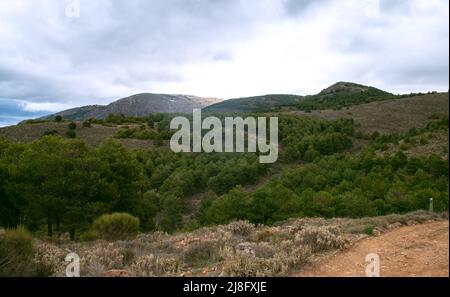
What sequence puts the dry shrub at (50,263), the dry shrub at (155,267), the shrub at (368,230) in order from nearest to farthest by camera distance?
the dry shrub at (155,267)
the dry shrub at (50,263)
the shrub at (368,230)

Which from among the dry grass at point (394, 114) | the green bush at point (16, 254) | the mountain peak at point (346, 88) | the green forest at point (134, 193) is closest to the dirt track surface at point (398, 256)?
the green bush at point (16, 254)

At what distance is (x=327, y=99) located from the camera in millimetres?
→ 106812

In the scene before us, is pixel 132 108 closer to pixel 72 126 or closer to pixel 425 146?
pixel 72 126

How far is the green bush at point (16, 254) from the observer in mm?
7768

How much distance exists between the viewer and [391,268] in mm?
7141

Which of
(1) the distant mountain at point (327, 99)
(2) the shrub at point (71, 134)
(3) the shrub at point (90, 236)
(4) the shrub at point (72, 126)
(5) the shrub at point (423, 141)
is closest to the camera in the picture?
(3) the shrub at point (90, 236)

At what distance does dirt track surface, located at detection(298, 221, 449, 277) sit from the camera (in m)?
6.98

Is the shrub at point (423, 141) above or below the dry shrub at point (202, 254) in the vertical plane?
above

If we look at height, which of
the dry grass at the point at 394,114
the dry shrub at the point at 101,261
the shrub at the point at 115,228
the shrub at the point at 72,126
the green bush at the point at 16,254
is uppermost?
the dry grass at the point at 394,114

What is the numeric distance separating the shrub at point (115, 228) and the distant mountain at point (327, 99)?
246ft

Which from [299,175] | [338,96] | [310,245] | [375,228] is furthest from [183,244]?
[338,96]

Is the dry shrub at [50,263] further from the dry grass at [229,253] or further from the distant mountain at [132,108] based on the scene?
the distant mountain at [132,108]

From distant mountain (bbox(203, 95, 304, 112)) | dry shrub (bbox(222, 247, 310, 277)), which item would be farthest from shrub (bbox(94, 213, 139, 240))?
distant mountain (bbox(203, 95, 304, 112))

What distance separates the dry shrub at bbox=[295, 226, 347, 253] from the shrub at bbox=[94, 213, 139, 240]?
6912mm
